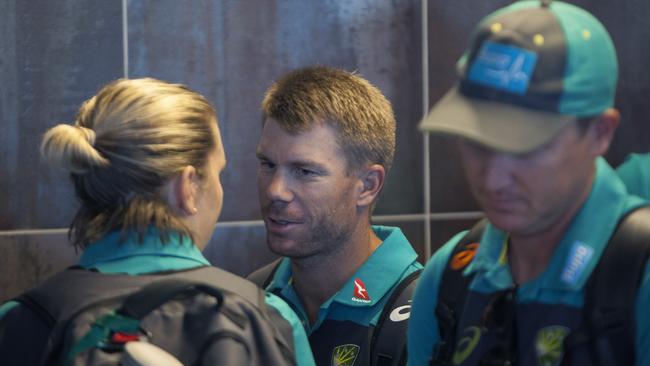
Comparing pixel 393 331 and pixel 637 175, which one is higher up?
pixel 637 175

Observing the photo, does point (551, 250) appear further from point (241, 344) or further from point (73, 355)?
point (73, 355)

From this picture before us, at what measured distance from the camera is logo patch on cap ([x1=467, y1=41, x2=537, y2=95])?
1333 mm

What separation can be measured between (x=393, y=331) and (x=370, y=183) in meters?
0.41

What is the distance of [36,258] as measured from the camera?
10.3 feet

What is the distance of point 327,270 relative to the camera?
249 centimetres

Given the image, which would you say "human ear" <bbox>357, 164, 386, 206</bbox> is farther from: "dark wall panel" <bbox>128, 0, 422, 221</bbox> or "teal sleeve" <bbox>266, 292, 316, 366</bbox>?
"dark wall panel" <bbox>128, 0, 422, 221</bbox>

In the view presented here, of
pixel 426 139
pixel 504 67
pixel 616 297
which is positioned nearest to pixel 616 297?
pixel 616 297

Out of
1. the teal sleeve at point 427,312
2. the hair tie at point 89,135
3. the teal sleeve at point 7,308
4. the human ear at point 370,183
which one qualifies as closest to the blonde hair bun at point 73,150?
the hair tie at point 89,135

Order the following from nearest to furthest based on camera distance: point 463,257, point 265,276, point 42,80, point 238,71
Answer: point 463,257
point 265,276
point 42,80
point 238,71

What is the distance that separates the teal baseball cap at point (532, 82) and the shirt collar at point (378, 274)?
1.05 metres

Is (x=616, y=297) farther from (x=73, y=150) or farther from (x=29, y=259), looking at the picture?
(x=29, y=259)

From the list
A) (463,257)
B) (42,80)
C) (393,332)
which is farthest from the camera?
(42,80)

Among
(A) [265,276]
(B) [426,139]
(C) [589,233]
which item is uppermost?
(C) [589,233]

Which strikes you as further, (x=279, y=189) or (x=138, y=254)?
(x=279, y=189)
